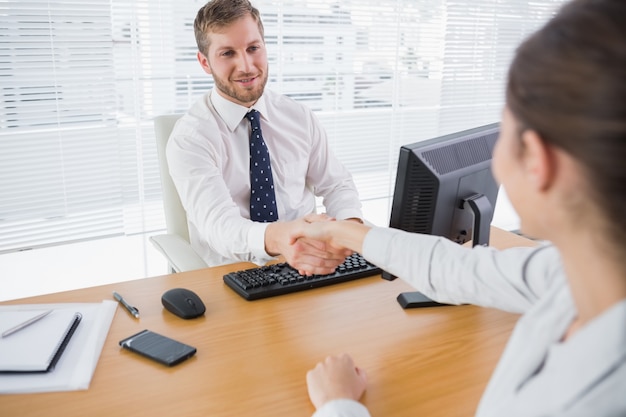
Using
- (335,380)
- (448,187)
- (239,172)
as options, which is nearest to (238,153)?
(239,172)

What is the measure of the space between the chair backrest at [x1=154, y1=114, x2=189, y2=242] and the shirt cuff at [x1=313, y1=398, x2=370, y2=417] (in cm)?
121

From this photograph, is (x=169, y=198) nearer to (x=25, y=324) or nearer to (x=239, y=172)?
(x=239, y=172)

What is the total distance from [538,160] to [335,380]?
59 centimetres

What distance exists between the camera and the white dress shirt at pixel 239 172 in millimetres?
1936

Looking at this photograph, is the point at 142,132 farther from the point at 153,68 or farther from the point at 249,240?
the point at 249,240

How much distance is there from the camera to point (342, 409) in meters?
1.05

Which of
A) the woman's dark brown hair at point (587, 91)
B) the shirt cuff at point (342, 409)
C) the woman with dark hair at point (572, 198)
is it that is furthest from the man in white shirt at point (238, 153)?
the woman's dark brown hair at point (587, 91)

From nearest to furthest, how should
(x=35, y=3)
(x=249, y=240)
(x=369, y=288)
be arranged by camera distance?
(x=369, y=288)
(x=249, y=240)
(x=35, y=3)

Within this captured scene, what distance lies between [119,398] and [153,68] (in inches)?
83.1

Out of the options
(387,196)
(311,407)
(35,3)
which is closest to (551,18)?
(311,407)

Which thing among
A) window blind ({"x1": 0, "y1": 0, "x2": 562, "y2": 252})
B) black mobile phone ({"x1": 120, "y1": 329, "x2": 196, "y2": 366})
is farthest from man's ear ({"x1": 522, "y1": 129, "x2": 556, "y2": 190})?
window blind ({"x1": 0, "y1": 0, "x2": 562, "y2": 252})

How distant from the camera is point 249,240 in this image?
5.88ft

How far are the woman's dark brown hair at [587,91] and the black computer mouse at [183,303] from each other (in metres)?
0.94

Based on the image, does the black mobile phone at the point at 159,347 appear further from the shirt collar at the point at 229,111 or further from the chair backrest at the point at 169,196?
the shirt collar at the point at 229,111
